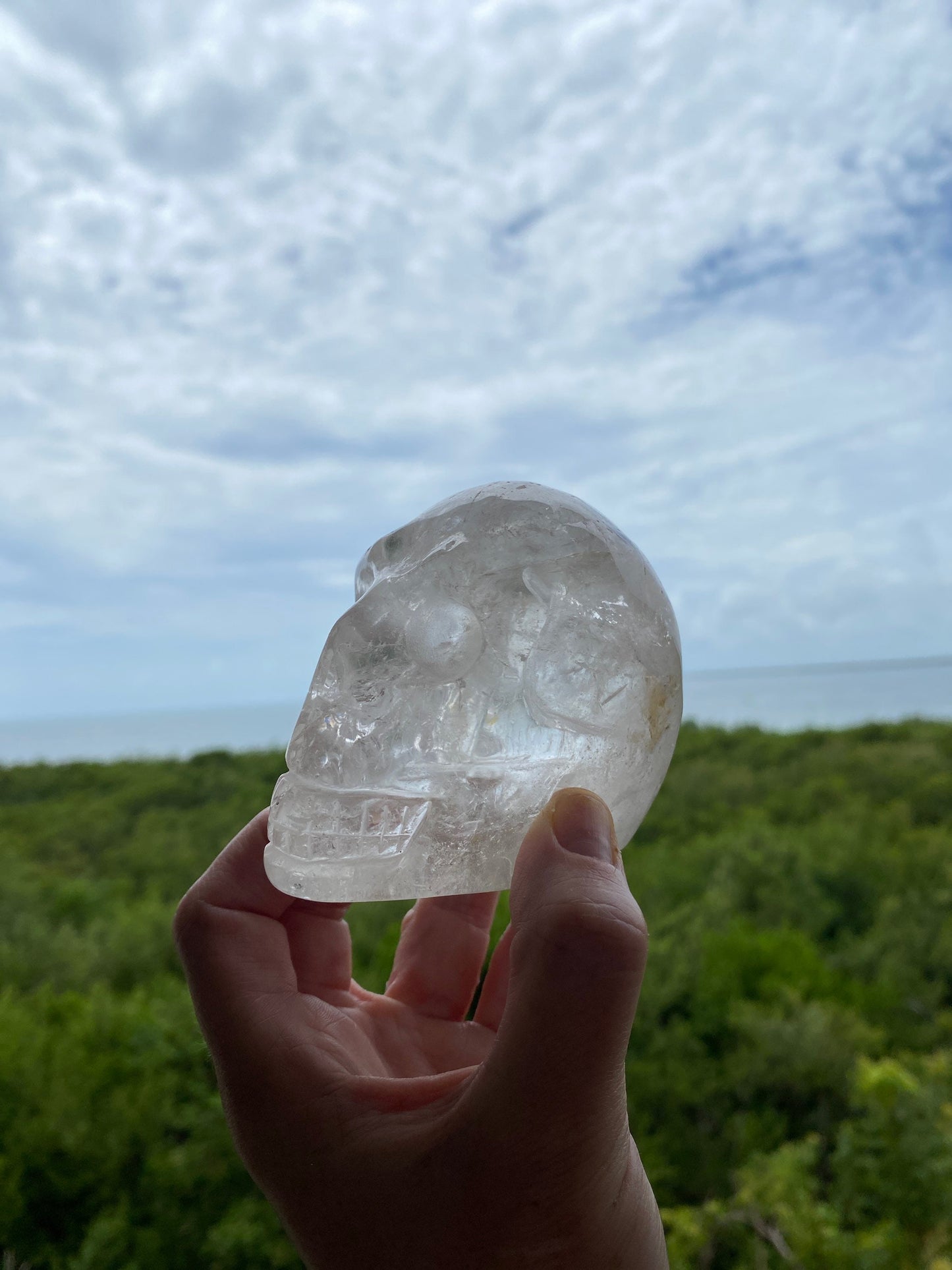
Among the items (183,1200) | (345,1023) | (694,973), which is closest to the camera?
(345,1023)

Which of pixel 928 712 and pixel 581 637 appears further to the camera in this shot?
pixel 928 712

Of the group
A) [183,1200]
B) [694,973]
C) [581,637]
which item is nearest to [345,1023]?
[581,637]

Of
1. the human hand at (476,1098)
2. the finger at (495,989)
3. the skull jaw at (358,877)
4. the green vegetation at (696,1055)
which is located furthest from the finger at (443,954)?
the green vegetation at (696,1055)

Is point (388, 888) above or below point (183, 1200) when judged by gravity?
above

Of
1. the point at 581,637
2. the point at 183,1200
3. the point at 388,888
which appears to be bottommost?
the point at 183,1200

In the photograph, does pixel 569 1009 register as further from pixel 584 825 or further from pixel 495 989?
pixel 495 989

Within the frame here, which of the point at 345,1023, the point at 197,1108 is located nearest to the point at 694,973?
the point at 197,1108

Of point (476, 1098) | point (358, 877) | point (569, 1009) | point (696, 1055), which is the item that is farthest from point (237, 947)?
point (696, 1055)

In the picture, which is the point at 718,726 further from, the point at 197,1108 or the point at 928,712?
the point at 197,1108

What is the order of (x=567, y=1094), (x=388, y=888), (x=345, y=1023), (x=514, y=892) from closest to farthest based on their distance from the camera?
(x=567, y=1094) < (x=514, y=892) < (x=388, y=888) < (x=345, y=1023)

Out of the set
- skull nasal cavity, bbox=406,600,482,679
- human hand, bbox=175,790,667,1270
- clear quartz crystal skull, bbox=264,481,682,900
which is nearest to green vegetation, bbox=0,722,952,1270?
human hand, bbox=175,790,667,1270
